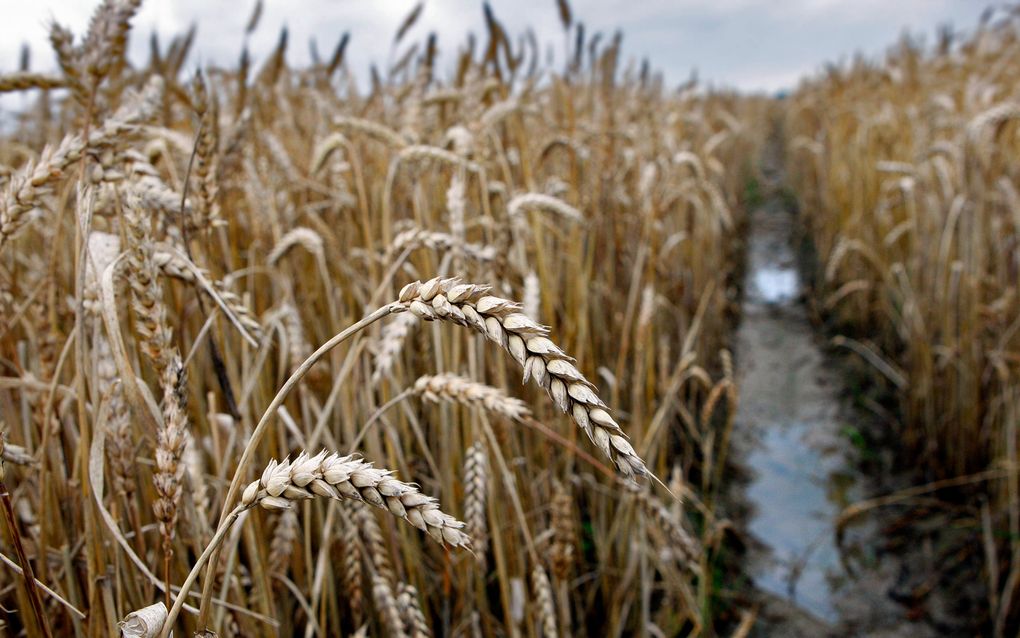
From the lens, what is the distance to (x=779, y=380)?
3.53m

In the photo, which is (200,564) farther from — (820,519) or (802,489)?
(802,489)

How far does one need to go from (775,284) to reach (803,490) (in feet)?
9.58

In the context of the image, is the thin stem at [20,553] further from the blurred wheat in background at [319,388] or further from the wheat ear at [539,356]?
the wheat ear at [539,356]

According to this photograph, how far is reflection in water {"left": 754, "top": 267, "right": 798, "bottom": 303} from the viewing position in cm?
486

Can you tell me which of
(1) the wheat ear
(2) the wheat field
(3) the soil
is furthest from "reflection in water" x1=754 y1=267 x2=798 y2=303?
(1) the wheat ear

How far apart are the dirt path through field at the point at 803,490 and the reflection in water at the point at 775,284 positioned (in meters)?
0.22

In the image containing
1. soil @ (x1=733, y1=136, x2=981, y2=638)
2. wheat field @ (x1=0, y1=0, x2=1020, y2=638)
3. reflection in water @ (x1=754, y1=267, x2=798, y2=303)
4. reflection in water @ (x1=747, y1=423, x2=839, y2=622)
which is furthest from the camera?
reflection in water @ (x1=754, y1=267, x2=798, y2=303)

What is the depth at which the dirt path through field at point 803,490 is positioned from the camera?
A: 6.32 feet

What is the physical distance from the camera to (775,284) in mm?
5195

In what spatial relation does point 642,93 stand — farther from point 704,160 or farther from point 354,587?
point 354,587

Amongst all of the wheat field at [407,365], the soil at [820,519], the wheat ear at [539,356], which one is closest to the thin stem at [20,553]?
the wheat field at [407,365]

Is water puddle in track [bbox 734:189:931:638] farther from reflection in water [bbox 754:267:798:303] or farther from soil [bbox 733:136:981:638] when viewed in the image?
reflection in water [bbox 754:267:798:303]

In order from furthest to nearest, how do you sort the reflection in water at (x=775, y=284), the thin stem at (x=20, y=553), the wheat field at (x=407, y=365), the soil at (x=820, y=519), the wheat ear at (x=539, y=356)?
the reflection in water at (x=775, y=284) → the soil at (x=820, y=519) → the wheat field at (x=407, y=365) → the thin stem at (x=20, y=553) → the wheat ear at (x=539, y=356)

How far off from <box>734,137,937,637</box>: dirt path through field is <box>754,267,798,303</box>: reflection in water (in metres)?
0.22
